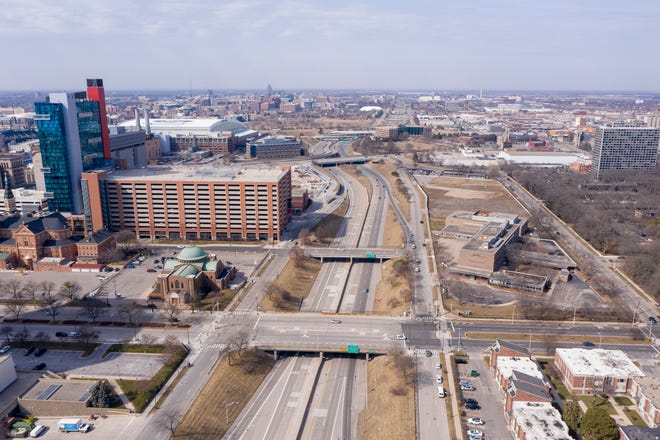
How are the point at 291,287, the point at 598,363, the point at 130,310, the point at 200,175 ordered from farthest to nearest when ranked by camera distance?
the point at 200,175 → the point at 291,287 → the point at 130,310 → the point at 598,363

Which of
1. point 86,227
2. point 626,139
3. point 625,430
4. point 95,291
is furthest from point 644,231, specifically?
point 86,227

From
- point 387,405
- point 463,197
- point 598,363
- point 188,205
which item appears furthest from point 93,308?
point 463,197

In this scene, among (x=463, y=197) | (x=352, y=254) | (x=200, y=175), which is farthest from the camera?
(x=463, y=197)

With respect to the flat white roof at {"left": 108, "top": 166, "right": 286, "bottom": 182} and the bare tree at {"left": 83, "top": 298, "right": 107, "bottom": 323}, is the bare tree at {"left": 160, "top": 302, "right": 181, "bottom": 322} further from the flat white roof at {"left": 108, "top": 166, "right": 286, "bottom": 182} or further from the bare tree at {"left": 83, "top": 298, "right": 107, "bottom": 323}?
the flat white roof at {"left": 108, "top": 166, "right": 286, "bottom": 182}

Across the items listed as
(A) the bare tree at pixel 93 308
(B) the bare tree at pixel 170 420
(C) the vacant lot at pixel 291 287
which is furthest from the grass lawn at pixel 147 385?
(C) the vacant lot at pixel 291 287

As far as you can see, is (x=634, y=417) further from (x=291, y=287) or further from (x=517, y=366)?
(x=291, y=287)

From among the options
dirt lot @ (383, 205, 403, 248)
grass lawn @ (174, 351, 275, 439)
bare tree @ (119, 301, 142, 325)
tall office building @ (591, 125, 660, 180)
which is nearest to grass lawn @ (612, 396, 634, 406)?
grass lawn @ (174, 351, 275, 439)
